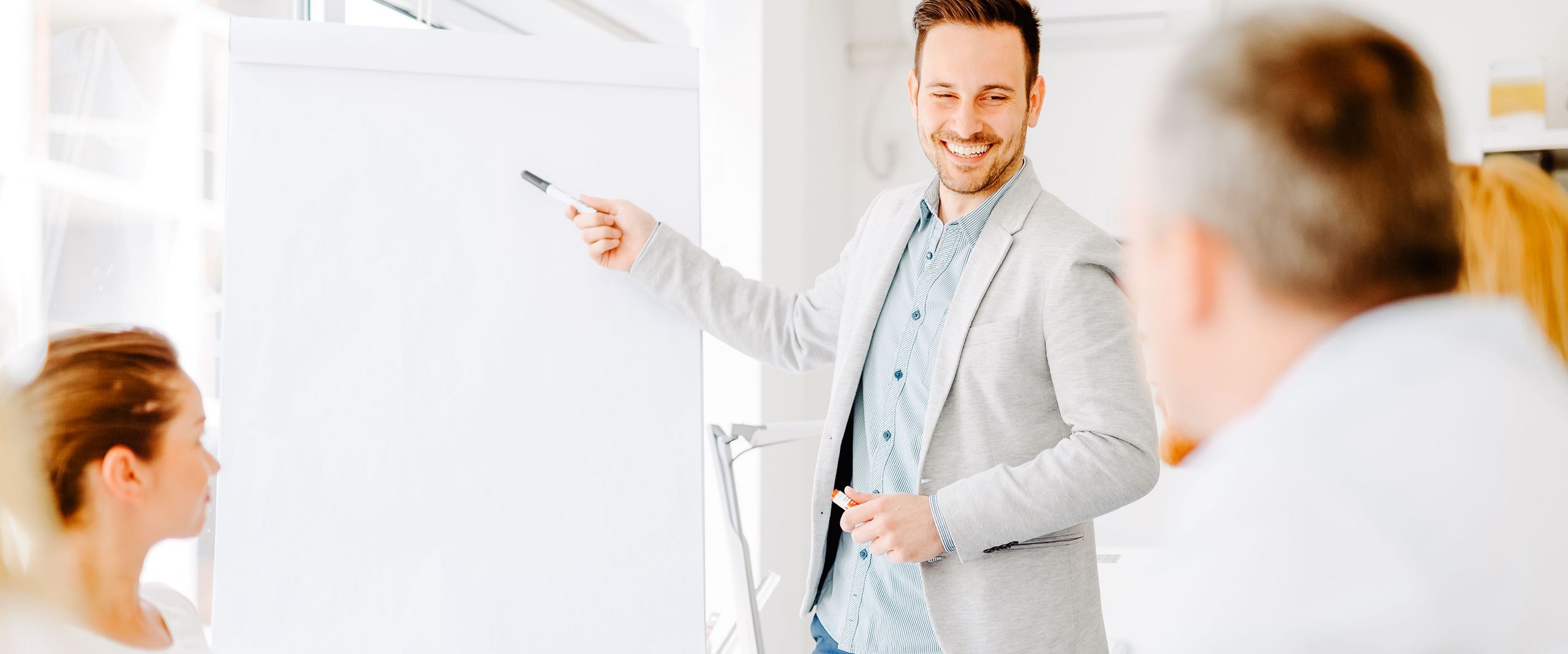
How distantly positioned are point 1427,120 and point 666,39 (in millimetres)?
2223

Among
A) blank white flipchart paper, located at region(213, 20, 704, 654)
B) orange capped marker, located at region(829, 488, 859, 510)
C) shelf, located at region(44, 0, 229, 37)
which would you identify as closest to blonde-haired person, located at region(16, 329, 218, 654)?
blank white flipchart paper, located at region(213, 20, 704, 654)

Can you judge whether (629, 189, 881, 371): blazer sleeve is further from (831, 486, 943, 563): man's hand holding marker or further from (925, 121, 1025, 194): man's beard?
(831, 486, 943, 563): man's hand holding marker

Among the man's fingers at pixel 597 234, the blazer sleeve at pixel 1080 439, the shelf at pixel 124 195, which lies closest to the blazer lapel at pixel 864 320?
the blazer sleeve at pixel 1080 439

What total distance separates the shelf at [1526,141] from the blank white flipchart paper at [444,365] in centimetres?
202

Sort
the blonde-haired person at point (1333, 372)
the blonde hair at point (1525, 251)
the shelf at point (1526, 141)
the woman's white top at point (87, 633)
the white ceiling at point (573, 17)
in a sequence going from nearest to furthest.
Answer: the blonde-haired person at point (1333, 372) < the blonde hair at point (1525, 251) < the woman's white top at point (87, 633) < the white ceiling at point (573, 17) < the shelf at point (1526, 141)

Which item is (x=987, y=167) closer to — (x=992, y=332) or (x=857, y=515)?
(x=992, y=332)

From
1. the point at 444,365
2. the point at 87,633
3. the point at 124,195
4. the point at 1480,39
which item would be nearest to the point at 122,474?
the point at 87,633

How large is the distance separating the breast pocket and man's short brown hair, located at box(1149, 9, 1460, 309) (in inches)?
30.6

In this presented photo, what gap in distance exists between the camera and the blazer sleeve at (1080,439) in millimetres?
1218

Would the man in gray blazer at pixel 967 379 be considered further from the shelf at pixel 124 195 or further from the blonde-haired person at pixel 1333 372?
the blonde-haired person at pixel 1333 372

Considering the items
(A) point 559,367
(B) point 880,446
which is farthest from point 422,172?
(B) point 880,446

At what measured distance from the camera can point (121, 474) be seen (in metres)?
0.89

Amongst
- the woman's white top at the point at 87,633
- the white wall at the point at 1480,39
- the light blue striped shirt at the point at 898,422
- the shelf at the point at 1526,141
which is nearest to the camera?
the woman's white top at the point at 87,633

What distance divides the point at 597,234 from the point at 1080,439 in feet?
2.00
